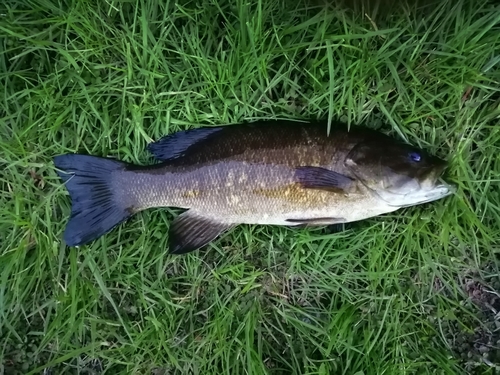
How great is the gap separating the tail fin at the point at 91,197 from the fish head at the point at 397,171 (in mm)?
1113

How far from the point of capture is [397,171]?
231 centimetres

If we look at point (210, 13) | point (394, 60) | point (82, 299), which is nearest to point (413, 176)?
point (394, 60)

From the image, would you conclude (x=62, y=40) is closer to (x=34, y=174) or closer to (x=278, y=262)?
(x=34, y=174)

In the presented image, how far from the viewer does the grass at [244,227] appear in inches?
98.2

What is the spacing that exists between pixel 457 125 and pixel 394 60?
0.43 m

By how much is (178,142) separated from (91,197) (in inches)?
19.4

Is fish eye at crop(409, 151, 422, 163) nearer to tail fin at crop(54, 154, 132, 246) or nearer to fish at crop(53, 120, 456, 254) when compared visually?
fish at crop(53, 120, 456, 254)

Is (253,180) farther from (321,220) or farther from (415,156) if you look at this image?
(415,156)

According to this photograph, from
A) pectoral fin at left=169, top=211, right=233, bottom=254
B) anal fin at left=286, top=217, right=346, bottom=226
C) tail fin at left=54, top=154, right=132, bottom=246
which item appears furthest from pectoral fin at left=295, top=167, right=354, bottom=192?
tail fin at left=54, top=154, right=132, bottom=246

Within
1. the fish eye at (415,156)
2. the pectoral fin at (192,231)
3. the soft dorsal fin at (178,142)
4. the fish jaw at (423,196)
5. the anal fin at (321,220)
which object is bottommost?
the pectoral fin at (192,231)

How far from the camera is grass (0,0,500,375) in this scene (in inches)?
98.2

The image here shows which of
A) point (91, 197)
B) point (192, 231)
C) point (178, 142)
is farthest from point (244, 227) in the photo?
point (91, 197)

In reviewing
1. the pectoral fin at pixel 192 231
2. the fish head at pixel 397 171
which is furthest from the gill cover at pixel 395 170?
the pectoral fin at pixel 192 231

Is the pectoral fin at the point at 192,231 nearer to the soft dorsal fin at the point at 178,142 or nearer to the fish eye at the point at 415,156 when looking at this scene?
the soft dorsal fin at the point at 178,142
